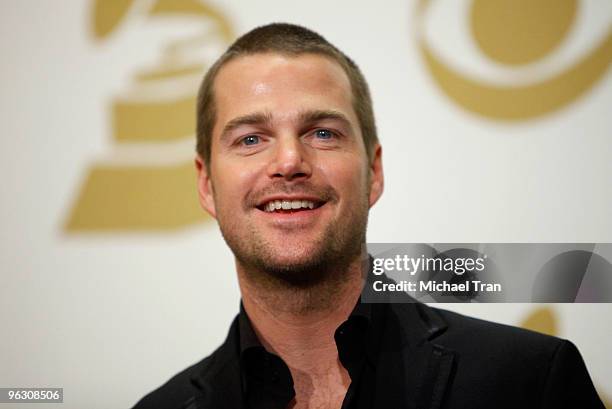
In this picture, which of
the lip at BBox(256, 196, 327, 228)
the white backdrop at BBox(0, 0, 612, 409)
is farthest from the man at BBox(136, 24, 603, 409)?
the white backdrop at BBox(0, 0, 612, 409)

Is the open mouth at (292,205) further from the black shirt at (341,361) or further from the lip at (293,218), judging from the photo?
the black shirt at (341,361)

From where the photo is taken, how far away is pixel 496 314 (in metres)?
2.17

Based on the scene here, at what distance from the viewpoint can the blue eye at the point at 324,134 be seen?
6.10 feet

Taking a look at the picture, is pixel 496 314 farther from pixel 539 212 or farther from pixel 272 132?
pixel 272 132

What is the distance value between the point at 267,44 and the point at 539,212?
1070 mm

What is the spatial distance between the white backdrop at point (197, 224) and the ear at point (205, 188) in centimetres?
23

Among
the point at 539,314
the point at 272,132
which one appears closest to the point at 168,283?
the point at 272,132

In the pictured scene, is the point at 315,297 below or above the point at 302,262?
below

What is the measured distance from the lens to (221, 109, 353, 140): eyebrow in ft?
5.99

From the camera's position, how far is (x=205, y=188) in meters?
2.09

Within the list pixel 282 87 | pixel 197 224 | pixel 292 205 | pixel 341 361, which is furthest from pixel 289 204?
pixel 197 224

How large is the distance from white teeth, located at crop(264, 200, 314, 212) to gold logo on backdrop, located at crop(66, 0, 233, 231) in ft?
1.80

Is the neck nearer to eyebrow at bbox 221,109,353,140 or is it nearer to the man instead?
the man

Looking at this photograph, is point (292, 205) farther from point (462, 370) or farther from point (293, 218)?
point (462, 370)
